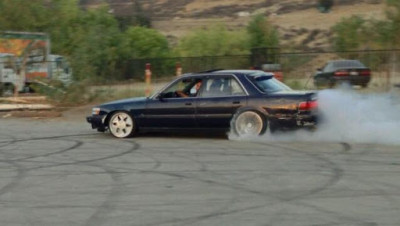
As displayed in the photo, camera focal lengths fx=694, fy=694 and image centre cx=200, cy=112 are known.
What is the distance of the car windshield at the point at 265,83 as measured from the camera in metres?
13.3

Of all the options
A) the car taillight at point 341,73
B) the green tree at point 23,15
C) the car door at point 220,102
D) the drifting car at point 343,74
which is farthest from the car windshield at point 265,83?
A: the green tree at point 23,15

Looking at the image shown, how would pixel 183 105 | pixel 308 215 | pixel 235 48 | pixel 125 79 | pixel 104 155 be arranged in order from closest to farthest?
pixel 308 215
pixel 104 155
pixel 183 105
pixel 125 79
pixel 235 48

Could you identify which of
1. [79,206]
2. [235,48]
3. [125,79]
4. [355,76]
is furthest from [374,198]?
[235,48]

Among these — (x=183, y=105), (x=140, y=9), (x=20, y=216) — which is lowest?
(x=20, y=216)

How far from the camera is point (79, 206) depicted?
778 centimetres

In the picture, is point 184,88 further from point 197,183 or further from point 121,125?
point 197,183

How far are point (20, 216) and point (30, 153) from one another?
4921 millimetres

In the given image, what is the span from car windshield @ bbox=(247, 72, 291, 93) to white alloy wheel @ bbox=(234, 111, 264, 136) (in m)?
0.55

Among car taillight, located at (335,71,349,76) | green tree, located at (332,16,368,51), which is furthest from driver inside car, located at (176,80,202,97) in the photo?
green tree, located at (332,16,368,51)

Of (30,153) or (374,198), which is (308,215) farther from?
(30,153)

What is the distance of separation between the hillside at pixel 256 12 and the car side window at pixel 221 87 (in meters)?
53.4

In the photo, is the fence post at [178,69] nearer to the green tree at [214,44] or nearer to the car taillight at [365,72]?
the car taillight at [365,72]

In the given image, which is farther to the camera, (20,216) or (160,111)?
(160,111)

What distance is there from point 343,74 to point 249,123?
1150cm
